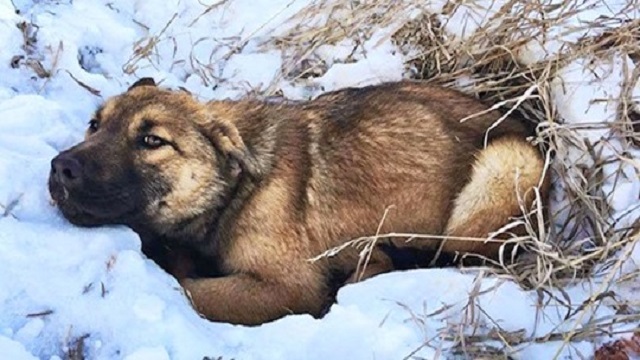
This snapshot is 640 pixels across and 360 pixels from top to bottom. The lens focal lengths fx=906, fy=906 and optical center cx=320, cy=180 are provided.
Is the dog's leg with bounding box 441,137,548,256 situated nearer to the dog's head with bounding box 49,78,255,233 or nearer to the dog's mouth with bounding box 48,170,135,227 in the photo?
the dog's head with bounding box 49,78,255,233

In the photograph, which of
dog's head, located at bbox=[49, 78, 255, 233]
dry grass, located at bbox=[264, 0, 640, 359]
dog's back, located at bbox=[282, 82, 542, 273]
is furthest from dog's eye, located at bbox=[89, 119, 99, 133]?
dry grass, located at bbox=[264, 0, 640, 359]

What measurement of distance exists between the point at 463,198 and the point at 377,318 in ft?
3.99

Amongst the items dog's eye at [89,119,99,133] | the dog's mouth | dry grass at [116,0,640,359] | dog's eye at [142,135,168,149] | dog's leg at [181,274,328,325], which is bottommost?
dog's leg at [181,274,328,325]

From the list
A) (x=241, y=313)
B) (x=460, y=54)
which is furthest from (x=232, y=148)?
(x=460, y=54)

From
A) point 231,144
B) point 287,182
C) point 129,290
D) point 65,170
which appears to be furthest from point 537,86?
point 65,170

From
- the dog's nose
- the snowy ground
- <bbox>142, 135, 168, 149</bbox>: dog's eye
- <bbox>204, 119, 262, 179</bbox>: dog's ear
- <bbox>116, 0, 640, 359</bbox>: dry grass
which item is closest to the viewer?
the snowy ground

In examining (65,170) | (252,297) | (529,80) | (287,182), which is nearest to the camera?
(65,170)

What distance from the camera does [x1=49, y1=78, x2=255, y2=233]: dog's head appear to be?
3904 millimetres

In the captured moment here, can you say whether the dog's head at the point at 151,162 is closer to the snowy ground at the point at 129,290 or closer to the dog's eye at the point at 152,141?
the dog's eye at the point at 152,141

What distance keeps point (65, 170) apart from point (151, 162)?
454mm

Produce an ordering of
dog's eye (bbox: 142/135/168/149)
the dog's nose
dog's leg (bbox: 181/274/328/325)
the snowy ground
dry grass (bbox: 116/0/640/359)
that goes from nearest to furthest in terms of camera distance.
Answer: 1. the snowy ground
2. dry grass (bbox: 116/0/640/359)
3. the dog's nose
4. dog's leg (bbox: 181/274/328/325)
5. dog's eye (bbox: 142/135/168/149)

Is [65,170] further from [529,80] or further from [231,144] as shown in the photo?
[529,80]

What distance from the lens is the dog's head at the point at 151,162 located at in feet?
12.8

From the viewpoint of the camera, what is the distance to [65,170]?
3.81 meters
